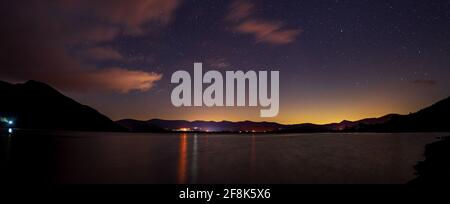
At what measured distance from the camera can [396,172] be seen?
26047mm

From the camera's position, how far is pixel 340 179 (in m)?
23.3
